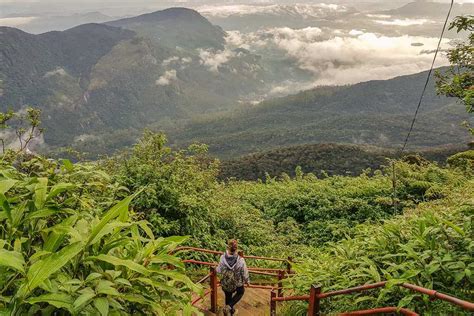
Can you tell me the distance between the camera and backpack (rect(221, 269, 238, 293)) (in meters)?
5.91

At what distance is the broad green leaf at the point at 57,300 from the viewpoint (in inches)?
80.3

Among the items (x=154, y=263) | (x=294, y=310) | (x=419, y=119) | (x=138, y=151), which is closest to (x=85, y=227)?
(x=154, y=263)

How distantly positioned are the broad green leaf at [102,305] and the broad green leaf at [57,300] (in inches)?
5.3

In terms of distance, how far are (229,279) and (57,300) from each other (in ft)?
13.4

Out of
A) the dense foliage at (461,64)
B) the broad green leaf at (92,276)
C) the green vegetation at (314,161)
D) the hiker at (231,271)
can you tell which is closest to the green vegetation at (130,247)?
the broad green leaf at (92,276)

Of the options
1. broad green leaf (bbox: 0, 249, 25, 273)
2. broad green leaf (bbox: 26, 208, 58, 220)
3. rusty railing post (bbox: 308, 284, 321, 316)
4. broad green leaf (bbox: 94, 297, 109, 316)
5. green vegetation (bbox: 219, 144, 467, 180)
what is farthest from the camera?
green vegetation (bbox: 219, 144, 467, 180)

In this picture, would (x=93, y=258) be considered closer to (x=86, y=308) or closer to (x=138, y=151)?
(x=86, y=308)

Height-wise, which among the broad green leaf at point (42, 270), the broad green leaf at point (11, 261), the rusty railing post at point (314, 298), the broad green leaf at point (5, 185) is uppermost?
the broad green leaf at point (5, 185)

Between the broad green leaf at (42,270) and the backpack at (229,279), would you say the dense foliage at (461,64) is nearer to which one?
the backpack at (229,279)

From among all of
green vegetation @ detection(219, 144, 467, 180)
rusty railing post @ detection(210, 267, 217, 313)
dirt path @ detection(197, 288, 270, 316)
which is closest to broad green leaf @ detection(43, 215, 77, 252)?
rusty railing post @ detection(210, 267, 217, 313)

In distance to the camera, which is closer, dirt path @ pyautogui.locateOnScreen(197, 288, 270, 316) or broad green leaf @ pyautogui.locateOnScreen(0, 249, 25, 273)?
broad green leaf @ pyautogui.locateOnScreen(0, 249, 25, 273)

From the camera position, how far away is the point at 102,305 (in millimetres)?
2172

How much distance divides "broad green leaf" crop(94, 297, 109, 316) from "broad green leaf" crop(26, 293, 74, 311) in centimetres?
13

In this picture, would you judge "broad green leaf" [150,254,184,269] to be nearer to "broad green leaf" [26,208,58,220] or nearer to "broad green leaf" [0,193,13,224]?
"broad green leaf" [26,208,58,220]
